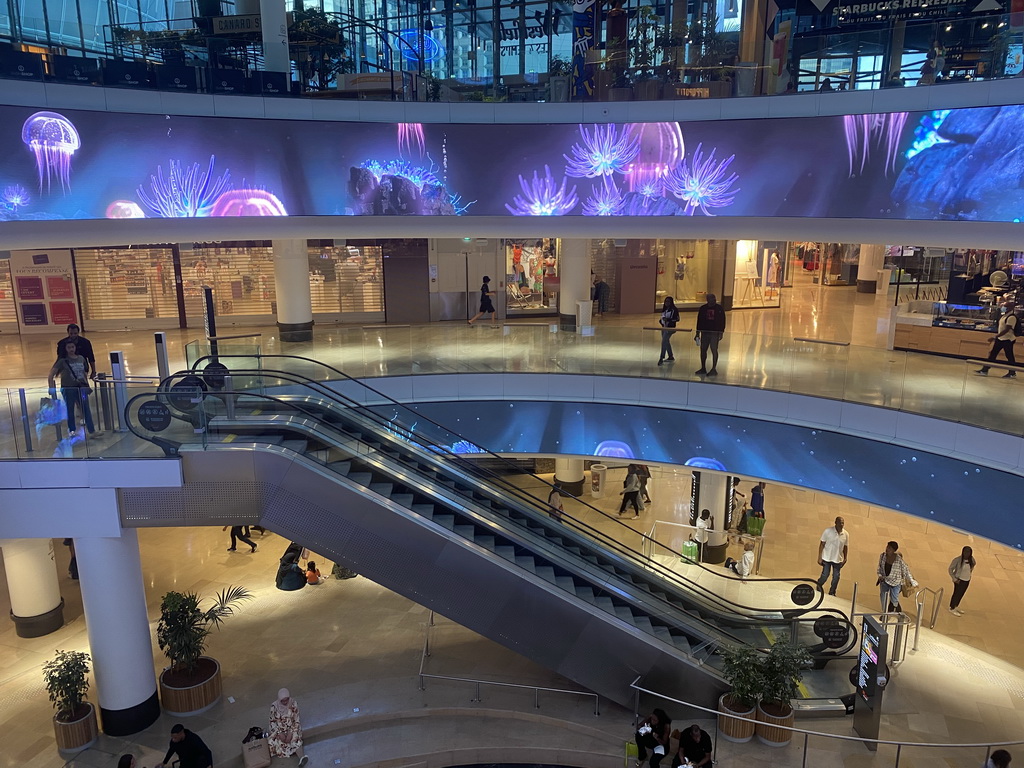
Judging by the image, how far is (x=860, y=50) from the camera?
13359mm

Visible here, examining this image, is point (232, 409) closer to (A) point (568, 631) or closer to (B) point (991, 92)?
(A) point (568, 631)

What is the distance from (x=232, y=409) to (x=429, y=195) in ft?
25.8

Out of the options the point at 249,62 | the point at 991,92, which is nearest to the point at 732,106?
the point at 991,92

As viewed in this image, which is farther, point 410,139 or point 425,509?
point 410,139

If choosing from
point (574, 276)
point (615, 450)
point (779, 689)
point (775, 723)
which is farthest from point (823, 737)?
point (574, 276)

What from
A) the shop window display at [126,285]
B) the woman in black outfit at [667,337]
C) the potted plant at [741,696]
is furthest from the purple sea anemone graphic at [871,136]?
the shop window display at [126,285]

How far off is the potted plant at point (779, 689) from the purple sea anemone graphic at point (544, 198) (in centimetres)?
959

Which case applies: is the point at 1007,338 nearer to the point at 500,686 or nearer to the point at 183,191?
the point at 500,686

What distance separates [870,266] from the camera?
2791 centimetres

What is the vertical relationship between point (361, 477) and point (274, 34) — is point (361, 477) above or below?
below

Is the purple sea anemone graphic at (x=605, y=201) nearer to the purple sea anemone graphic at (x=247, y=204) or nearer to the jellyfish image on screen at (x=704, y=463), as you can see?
the jellyfish image on screen at (x=704, y=463)

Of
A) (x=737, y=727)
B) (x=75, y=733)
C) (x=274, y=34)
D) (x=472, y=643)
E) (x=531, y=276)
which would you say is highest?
(x=274, y=34)

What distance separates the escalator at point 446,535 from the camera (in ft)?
31.6

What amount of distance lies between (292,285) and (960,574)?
14.7m
